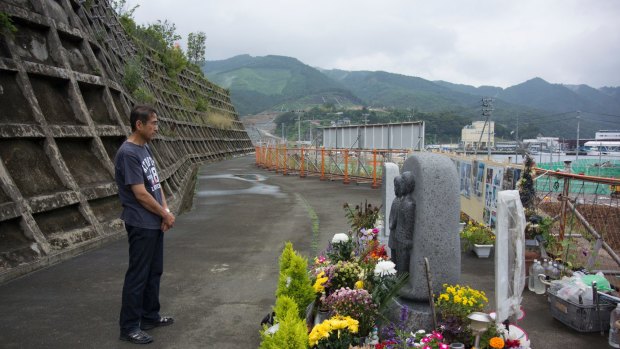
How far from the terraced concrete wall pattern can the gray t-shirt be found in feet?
9.82

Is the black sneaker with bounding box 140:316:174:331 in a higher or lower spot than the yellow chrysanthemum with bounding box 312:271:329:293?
lower

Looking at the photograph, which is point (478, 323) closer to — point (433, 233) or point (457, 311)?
point (457, 311)

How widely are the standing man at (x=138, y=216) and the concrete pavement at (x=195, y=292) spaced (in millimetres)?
352

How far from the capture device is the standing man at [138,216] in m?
4.55

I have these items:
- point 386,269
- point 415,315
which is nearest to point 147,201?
point 386,269

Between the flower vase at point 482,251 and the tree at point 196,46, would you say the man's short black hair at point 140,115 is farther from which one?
the tree at point 196,46

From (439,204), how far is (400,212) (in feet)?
1.47

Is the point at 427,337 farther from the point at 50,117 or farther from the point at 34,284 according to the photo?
the point at 50,117

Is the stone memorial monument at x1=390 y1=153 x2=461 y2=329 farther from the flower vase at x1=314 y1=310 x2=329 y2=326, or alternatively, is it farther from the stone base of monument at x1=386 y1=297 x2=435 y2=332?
the flower vase at x1=314 y1=310 x2=329 y2=326

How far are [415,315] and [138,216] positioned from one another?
2.95m

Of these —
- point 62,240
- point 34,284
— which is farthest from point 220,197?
point 34,284

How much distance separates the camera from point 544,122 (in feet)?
607

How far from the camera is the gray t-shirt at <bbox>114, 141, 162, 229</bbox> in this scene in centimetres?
455

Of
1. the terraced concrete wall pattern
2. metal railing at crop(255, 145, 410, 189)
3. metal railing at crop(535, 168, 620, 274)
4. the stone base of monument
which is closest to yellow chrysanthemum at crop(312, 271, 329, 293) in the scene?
the stone base of monument
